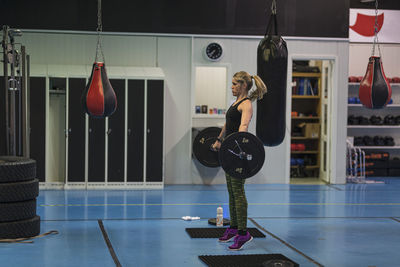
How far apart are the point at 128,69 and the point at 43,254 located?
16.8 feet

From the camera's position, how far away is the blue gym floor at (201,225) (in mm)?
5711

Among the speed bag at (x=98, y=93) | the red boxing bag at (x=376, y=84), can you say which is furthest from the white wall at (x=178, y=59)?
the speed bag at (x=98, y=93)

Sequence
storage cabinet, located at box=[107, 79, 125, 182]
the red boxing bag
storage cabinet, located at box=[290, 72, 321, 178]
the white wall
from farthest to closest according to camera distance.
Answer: storage cabinet, located at box=[290, 72, 321, 178] < the white wall < storage cabinet, located at box=[107, 79, 125, 182] < the red boxing bag

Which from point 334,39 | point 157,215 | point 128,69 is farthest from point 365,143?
point 157,215

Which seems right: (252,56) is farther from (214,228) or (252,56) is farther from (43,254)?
(43,254)

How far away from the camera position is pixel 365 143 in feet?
39.7

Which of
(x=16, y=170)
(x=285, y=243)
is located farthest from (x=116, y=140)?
(x=285, y=243)

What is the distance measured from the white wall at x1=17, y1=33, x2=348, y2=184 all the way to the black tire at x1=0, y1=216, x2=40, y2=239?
4534 mm

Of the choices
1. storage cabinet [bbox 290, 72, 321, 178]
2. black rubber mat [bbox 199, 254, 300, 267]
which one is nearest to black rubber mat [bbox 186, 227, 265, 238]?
black rubber mat [bbox 199, 254, 300, 267]

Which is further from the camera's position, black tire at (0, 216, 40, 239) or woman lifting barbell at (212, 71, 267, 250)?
black tire at (0, 216, 40, 239)

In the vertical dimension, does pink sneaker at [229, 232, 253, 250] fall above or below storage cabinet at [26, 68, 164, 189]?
below

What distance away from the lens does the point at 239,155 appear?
18.4 feet

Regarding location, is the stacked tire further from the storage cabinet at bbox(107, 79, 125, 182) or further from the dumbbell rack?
the dumbbell rack

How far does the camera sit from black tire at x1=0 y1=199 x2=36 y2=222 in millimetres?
6086
